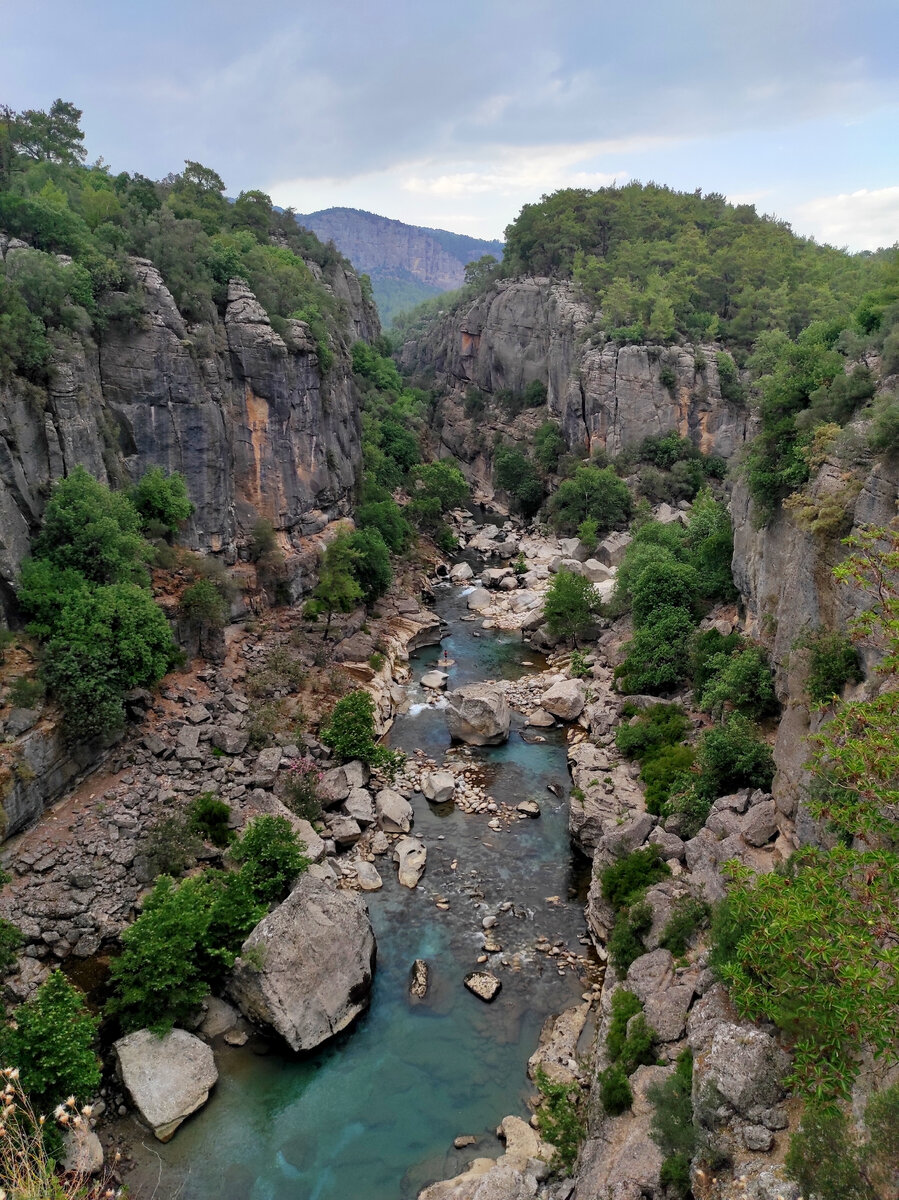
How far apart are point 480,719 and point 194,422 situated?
704 inches

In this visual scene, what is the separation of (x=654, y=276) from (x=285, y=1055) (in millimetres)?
64965

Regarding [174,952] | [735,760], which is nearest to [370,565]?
[735,760]

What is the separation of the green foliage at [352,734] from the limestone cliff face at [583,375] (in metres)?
32.3

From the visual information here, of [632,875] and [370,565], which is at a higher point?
[370,565]

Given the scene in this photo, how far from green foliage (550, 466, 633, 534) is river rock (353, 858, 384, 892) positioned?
36.4m

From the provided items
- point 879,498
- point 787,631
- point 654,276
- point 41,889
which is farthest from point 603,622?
point 654,276

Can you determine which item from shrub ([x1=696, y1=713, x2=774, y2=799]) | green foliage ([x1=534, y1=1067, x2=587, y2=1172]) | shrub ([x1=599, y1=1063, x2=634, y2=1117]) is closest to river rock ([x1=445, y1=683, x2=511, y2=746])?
shrub ([x1=696, y1=713, x2=774, y2=799])

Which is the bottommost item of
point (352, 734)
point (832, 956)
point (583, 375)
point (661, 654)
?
point (352, 734)

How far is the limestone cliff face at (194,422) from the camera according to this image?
23.1 metres

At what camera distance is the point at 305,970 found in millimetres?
17375

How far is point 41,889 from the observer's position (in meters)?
18.0

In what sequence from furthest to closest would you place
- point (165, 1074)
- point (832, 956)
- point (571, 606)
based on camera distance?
1. point (571, 606)
2. point (165, 1074)
3. point (832, 956)

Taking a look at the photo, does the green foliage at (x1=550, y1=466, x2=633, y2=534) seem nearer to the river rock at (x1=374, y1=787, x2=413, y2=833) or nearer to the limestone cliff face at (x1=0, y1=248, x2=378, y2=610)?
the limestone cliff face at (x1=0, y1=248, x2=378, y2=610)

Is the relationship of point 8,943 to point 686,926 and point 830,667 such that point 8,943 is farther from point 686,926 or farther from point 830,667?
point 830,667
